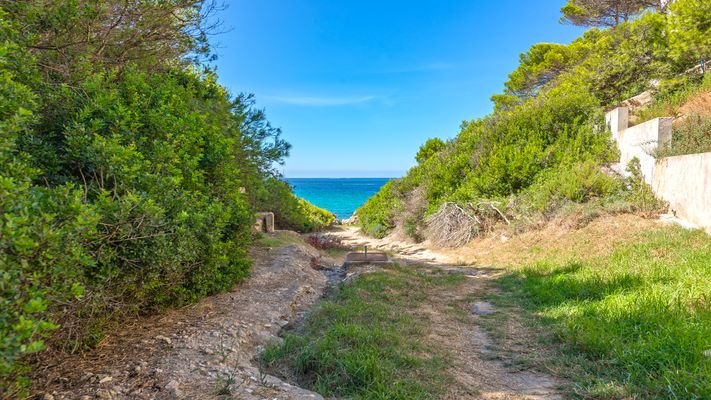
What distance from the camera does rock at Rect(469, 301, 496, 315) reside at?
5286mm

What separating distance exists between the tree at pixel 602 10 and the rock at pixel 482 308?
22.3m

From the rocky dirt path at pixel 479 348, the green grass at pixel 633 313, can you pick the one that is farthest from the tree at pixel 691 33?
the rocky dirt path at pixel 479 348

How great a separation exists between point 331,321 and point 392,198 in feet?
44.8

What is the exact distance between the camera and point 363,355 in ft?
10.4

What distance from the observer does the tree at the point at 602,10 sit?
66.6ft

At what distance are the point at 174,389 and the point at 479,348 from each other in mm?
3072

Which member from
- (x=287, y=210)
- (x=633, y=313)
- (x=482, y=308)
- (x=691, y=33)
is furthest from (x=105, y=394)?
(x=691, y=33)

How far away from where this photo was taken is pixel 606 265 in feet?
19.6

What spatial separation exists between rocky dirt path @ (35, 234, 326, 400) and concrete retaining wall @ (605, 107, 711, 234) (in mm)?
7783

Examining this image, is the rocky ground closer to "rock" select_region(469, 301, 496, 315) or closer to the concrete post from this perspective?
"rock" select_region(469, 301, 496, 315)

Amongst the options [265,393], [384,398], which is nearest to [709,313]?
[384,398]

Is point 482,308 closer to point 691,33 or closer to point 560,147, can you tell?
point 560,147

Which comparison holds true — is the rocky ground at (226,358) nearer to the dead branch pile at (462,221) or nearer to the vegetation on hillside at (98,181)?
the vegetation on hillside at (98,181)

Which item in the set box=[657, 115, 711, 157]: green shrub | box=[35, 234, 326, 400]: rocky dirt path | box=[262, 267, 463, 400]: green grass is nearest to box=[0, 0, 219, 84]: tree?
box=[35, 234, 326, 400]: rocky dirt path
